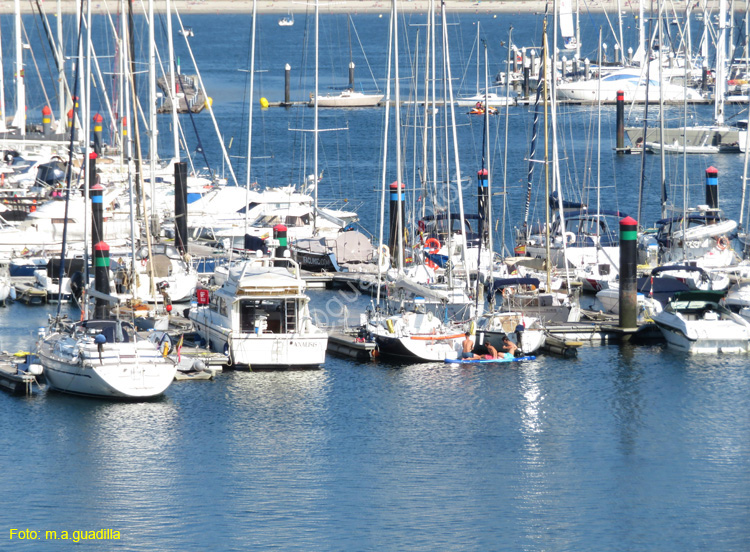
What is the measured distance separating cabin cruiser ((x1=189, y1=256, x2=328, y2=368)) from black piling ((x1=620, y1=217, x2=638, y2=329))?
9185 millimetres

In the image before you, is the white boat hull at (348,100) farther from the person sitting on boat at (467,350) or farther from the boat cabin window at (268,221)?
the person sitting on boat at (467,350)

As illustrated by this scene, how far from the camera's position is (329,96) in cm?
10525

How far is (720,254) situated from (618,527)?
22135 mm

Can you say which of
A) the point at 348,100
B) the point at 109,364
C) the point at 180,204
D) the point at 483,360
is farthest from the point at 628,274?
the point at 348,100

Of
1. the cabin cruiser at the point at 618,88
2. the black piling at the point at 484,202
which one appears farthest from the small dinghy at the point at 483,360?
the cabin cruiser at the point at 618,88

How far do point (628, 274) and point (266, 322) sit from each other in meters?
10.6

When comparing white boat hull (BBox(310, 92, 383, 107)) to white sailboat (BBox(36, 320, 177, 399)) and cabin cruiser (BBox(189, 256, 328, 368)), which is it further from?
white sailboat (BBox(36, 320, 177, 399))

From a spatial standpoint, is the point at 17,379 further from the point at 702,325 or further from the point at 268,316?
the point at 702,325

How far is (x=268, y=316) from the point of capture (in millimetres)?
35594

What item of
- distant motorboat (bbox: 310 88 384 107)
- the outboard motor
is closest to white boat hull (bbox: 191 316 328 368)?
the outboard motor

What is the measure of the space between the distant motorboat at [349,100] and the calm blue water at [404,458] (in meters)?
65.1

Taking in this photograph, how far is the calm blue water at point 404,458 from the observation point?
82.2 feet

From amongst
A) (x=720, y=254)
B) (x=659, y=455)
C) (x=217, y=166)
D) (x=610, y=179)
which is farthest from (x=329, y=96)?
(x=659, y=455)

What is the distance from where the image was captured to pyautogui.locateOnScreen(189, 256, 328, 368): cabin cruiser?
34.7 metres
